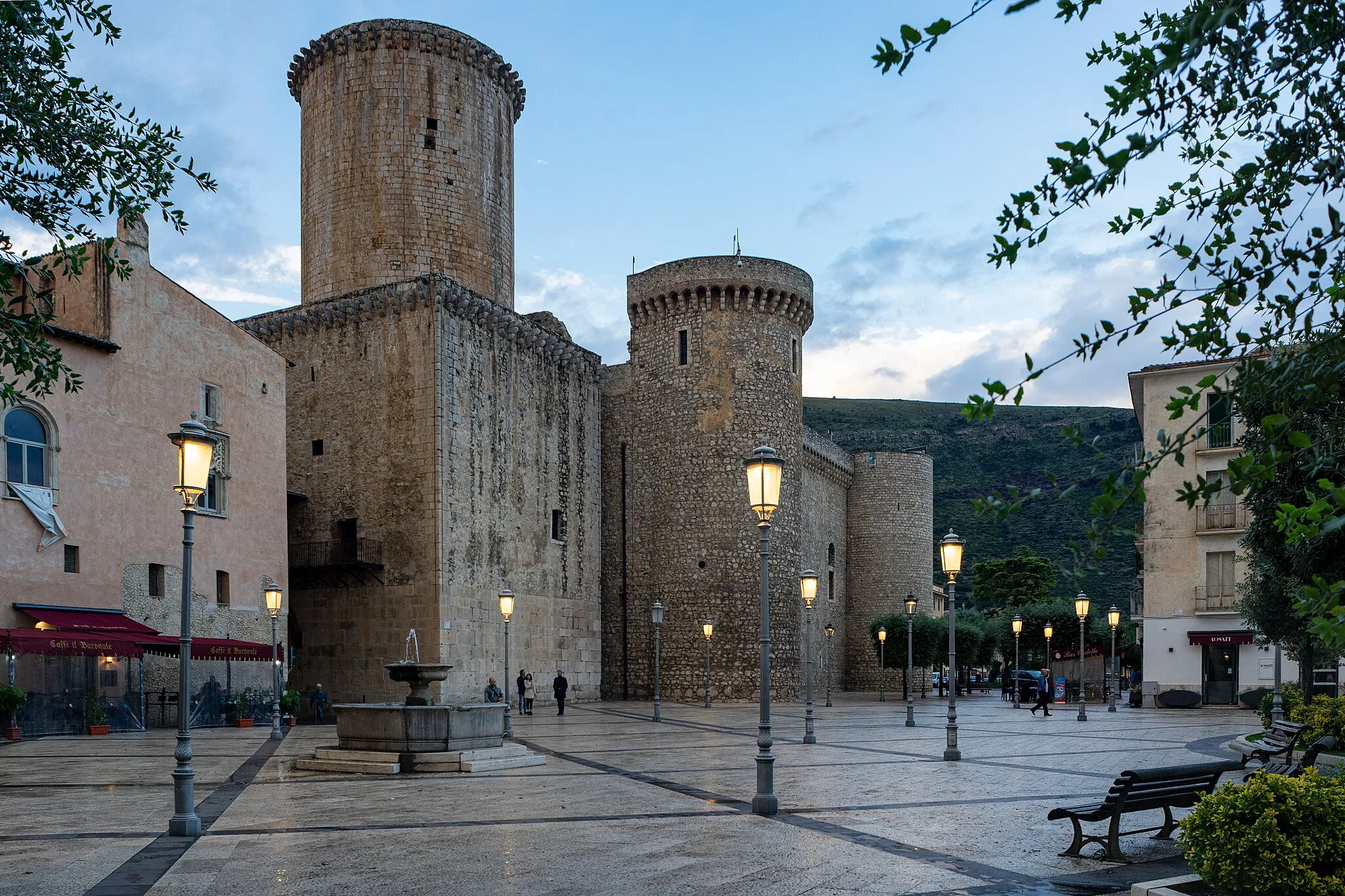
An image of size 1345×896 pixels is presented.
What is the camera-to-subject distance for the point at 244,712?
28.2 meters

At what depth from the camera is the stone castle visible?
33.8 metres

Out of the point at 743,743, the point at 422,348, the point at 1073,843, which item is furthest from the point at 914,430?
the point at 1073,843

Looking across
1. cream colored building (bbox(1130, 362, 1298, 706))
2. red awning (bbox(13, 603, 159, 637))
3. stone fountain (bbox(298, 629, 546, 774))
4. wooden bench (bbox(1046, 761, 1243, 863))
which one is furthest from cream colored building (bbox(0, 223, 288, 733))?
cream colored building (bbox(1130, 362, 1298, 706))

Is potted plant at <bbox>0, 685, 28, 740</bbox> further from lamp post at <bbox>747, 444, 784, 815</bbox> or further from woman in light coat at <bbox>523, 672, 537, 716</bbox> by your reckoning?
lamp post at <bbox>747, 444, 784, 815</bbox>

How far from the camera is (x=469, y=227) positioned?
37.2 m

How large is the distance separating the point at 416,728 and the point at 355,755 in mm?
931

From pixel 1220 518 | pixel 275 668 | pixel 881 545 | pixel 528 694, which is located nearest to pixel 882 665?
pixel 881 545

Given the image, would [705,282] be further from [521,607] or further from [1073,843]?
[1073,843]

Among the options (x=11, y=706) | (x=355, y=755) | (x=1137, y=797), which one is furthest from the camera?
(x=11, y=706)

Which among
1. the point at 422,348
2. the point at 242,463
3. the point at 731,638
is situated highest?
the point at 422,348

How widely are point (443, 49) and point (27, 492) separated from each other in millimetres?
19293

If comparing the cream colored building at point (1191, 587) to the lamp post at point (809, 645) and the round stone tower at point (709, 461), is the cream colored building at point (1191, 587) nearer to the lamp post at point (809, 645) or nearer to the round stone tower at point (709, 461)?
the round stone tower at point (709, 461)

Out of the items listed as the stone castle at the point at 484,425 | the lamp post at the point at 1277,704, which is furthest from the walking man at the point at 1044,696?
the stone castle at the point at 484,425

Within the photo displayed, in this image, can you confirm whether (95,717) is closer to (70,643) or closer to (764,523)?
(70,643)
